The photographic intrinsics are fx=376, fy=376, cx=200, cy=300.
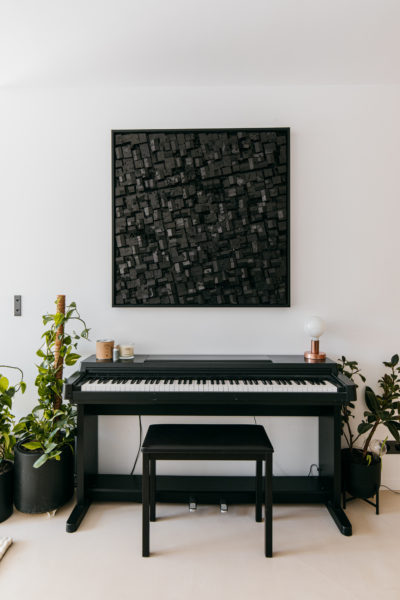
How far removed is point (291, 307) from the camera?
254 centimetres

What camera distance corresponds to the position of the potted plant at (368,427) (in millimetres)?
2244

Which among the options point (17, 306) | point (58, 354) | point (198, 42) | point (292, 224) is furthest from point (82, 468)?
point (198, 42)

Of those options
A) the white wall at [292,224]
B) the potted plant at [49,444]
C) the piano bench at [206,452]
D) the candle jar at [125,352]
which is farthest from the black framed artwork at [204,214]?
the piano bench at [206,452]

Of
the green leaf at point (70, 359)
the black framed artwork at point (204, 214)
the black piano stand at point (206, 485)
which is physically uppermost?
the black framed artwork at point (204, 214)

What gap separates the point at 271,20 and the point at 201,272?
4.67 feet

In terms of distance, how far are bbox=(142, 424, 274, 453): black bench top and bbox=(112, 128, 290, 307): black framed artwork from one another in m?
0.82

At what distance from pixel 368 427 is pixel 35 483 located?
6.48ft

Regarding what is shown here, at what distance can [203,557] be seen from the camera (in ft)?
6.09

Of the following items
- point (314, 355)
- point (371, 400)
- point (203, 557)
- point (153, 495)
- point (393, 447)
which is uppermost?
point (314, 355)

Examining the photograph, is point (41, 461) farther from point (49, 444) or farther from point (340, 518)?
point (340, 518)

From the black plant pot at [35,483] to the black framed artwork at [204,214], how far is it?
3.51ft

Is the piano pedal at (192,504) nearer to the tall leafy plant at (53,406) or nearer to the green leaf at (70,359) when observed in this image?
the tall leafy plant at (53,406)

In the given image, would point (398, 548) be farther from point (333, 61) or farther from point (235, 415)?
point (333, 61)

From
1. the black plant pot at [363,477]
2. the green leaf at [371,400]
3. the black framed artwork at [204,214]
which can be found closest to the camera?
the black plant pot at [363,477]
